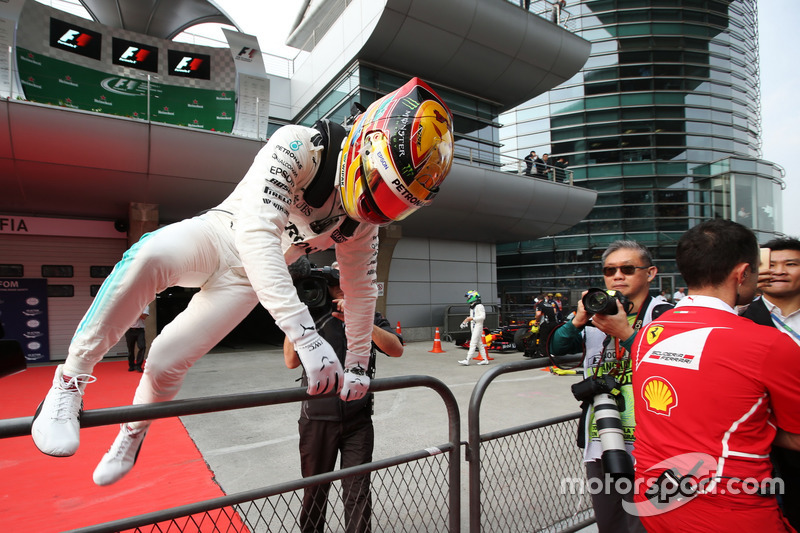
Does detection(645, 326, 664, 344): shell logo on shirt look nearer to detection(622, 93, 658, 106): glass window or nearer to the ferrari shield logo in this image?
the ferrari shield logo

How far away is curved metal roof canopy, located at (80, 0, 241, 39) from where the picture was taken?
429 inches

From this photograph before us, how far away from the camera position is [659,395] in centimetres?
156

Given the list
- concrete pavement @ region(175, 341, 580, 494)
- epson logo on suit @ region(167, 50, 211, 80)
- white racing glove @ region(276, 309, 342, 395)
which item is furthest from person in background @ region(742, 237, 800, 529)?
epson logo on suit @ region(167, 50, 211, 80)

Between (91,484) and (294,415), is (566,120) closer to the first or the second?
(294,415)

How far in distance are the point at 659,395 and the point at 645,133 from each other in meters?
27.1

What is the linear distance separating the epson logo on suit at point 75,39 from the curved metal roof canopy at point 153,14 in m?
1.05

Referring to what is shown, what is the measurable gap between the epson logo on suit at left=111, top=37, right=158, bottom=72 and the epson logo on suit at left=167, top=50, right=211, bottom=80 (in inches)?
15.1

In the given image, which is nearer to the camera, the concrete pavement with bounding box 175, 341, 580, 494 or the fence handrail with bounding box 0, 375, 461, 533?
the fence handrail with bounding box 0, 375, 461, 533

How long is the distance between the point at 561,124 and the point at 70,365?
2712 centimetres

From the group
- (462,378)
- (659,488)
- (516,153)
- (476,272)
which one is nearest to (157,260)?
(659,488)

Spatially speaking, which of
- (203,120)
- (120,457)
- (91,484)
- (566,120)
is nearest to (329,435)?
(120,457)

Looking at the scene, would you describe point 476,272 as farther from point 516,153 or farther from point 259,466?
point 259,466

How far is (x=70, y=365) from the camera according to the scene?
145 centimetres
